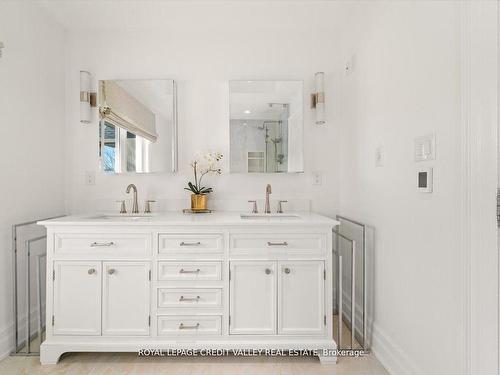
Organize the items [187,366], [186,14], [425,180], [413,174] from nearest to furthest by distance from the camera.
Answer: [425,180]
[413,174]
[187,366]
[186,14]

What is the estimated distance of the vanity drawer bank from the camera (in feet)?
6.12

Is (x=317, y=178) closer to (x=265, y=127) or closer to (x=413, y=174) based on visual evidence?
(x=265, y=127)

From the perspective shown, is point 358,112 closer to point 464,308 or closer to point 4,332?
point 464,308

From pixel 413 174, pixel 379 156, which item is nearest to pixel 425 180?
pixel 413 174

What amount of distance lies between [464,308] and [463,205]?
1.33 feet

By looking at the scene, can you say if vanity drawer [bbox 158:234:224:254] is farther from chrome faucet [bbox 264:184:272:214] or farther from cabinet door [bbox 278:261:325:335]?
chrome faucet [bbox 264:184:272:214]

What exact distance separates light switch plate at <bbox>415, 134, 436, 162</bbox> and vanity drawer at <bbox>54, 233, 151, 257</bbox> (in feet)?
5.20

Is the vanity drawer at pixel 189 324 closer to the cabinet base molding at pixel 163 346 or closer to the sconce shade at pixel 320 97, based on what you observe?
the cabinet base molding at pixel 163 346

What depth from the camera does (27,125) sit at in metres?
2.13

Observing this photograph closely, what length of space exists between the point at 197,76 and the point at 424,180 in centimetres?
191

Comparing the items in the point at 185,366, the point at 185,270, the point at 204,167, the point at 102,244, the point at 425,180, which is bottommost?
the point at 185,366

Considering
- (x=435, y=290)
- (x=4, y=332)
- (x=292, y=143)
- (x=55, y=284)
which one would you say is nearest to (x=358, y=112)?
(x=292, y=143)

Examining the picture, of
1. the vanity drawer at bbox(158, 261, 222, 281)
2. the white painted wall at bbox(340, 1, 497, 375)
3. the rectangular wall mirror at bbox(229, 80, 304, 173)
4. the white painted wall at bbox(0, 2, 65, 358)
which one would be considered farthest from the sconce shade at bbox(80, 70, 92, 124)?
the white painted wall at bbox(340, 1, 497, 375)

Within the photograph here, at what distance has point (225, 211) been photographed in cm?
251
